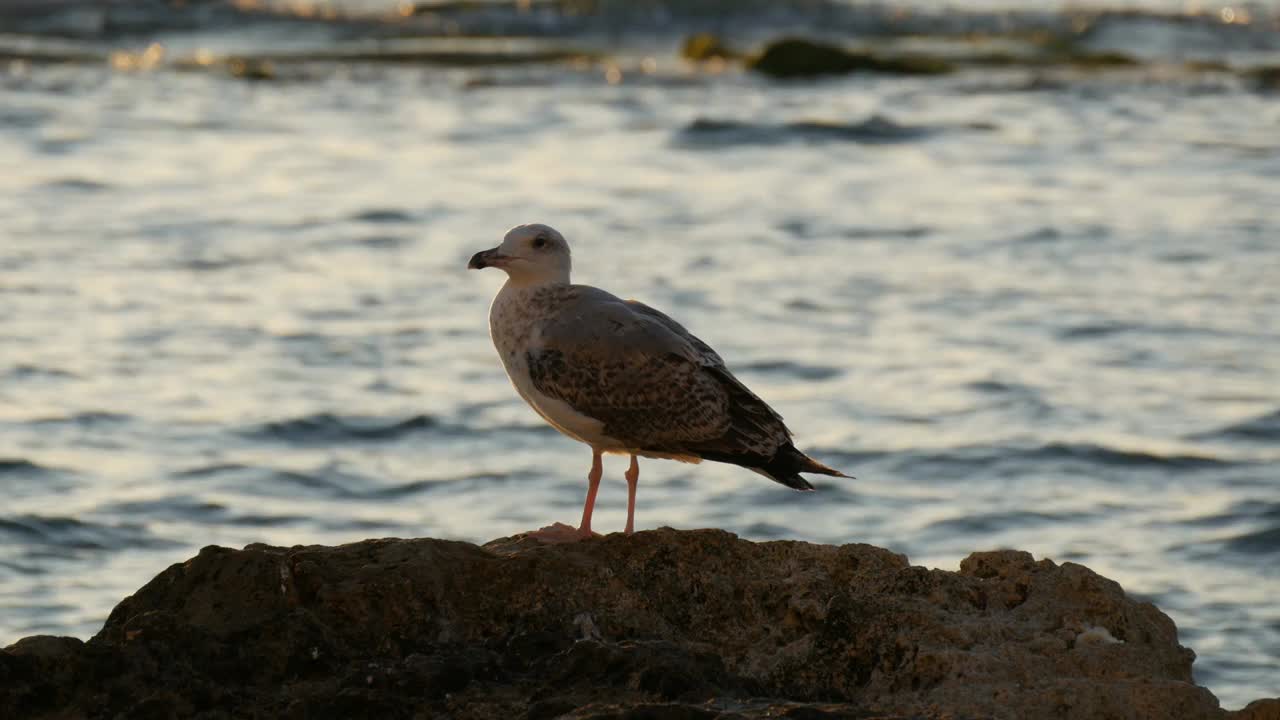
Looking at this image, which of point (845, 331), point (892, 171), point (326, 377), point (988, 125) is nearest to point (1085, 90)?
point (988, 125)

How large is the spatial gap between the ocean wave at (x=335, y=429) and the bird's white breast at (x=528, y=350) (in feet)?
24.2

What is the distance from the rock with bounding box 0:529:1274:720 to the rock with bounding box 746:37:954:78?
1055 inches

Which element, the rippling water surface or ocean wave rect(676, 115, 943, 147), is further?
ocean wave rect(676, 115, 943, 147)

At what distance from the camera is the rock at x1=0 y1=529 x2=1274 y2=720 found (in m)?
5.52

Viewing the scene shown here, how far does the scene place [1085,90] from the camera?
3052cm

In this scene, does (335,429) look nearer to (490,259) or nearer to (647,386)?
(490,259)

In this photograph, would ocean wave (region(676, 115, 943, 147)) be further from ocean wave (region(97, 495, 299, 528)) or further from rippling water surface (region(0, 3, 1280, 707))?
ocean wave (region(97, 495, 299, 528))

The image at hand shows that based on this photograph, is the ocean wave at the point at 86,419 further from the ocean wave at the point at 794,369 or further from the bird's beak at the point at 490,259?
the bird's beak at the point at 490,259

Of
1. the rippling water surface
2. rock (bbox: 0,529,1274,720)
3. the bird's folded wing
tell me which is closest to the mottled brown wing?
the bird's folded wing

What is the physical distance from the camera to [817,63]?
32.7m

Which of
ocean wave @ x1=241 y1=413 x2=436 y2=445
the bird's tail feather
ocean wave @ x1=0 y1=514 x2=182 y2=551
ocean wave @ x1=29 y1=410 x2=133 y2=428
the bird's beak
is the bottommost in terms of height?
ocean wave @ x1=241 y1=413 x2=436 y2=445

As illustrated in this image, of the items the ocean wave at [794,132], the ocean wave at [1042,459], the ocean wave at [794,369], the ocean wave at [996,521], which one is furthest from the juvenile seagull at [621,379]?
the ocean wave at [794,132]

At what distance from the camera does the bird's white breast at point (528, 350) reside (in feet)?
22.8

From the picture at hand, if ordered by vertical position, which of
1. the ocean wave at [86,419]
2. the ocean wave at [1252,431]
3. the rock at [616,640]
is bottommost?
the ocean wave at [1252,431]
